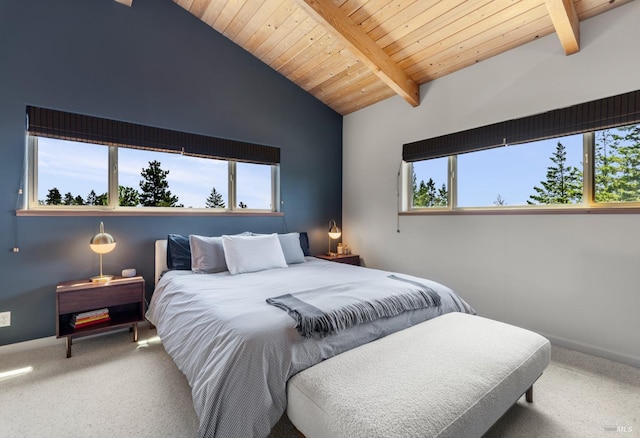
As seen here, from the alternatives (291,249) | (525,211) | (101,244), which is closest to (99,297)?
(101,244)

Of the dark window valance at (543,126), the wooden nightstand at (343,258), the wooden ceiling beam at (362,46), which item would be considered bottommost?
the wooden nightstand at (343,258)

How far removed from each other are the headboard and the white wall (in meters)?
2.58

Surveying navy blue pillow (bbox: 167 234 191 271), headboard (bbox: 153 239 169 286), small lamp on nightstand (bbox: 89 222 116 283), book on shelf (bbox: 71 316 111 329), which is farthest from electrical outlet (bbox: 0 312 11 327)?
navy blue pillow (bbox: 167 234 191 271)

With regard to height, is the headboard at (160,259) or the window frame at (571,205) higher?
the window frame at (571,205)

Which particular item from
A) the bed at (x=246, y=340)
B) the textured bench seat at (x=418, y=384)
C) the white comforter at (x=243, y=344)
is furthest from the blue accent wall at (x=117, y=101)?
the textured bench seat at (x=418, y=384)

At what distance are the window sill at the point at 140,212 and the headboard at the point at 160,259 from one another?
1.15 feet

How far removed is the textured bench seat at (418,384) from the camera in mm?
1071

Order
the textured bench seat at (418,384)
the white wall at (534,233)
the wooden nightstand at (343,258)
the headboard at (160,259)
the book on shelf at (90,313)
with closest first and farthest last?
the textured bench seat at (418,384) → the white wall at (534,233) → the book on shelf at (90,313) → the headboard at (160,259) → the wooden nightstand at (343,258)

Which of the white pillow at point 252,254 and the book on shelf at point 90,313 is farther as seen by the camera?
the white pillow at point 252,254

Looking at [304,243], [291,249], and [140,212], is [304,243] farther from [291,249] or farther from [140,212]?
[140,212]

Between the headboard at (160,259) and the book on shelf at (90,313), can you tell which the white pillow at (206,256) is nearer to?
the headboard at (160,259)

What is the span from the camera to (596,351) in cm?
237

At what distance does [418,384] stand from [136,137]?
3199mm

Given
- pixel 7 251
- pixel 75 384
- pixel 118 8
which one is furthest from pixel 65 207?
pixel 118 8
